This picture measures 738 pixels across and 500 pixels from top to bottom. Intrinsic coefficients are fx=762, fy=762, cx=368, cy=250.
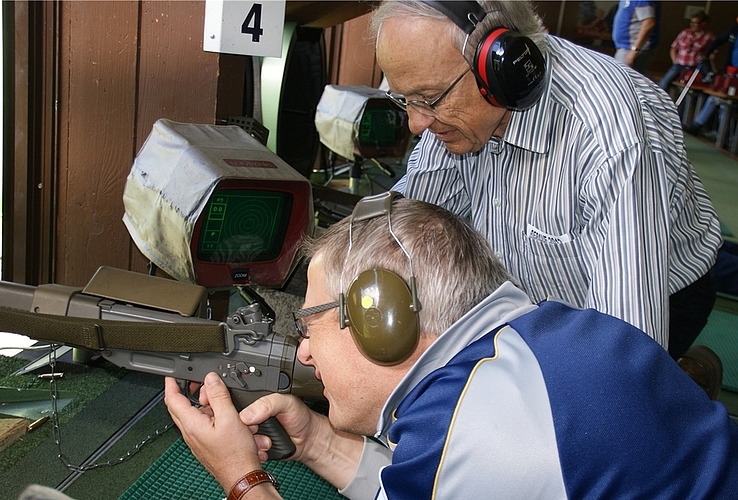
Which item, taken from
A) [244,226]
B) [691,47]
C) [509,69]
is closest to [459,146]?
[509,69]

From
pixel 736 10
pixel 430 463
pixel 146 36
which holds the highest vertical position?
pixel 736 10

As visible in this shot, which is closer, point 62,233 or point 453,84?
point 453,84

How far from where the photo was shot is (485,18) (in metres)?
1.54

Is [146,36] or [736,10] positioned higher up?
[736,10]

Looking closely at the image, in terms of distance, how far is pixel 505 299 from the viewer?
1083mm

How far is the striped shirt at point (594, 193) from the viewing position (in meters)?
1.49

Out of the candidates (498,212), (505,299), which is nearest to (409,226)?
(505,299)

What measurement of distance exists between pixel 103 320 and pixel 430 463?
3.68 feet

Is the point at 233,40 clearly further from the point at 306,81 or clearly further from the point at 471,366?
the point at 306,81

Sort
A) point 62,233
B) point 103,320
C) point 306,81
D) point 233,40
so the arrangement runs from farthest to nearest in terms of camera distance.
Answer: point 306,81 < point 62,233 < point 233,40 < point 103,320

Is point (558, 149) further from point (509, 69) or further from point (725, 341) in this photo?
point (725, 341)

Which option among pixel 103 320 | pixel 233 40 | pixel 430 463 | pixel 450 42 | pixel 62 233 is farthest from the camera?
pixel 62 233

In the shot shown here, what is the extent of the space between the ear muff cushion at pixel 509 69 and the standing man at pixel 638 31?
6.78 meters

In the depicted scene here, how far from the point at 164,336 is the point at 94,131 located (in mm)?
1085
